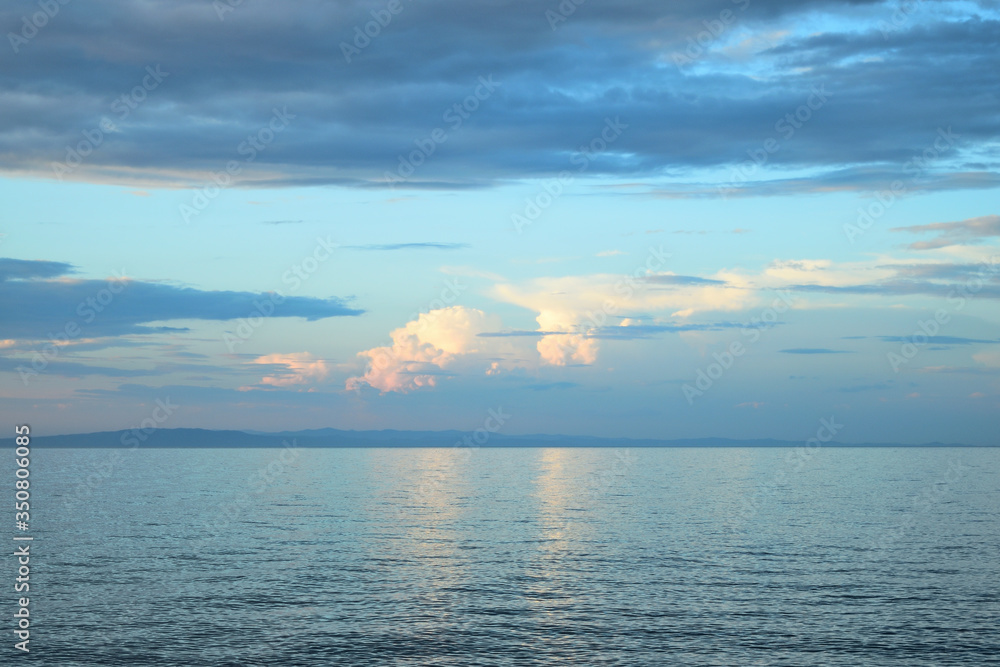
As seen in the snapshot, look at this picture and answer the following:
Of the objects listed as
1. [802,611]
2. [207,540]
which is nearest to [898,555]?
[802,611]

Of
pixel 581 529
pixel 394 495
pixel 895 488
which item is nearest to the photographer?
pixel 581 529

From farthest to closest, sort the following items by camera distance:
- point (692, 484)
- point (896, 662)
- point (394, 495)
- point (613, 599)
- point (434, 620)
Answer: point (692, 484)
point (394, 495)
point (613, 599)
point (434, 620)
point (896, 662)

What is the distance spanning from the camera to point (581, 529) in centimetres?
8525

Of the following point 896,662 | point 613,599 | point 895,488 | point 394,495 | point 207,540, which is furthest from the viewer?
point 895,488

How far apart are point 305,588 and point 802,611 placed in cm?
3148

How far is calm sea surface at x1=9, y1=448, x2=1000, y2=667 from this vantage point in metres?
41.8

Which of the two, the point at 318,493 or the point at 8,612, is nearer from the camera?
the point at 8,612

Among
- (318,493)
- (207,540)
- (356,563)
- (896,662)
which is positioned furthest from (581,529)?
(318,493)

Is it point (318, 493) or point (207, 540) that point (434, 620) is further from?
point (318, 493)

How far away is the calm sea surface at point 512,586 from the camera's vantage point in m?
41.8

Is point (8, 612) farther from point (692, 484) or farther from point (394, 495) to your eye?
point (692, 484)

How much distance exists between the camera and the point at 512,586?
182 ft

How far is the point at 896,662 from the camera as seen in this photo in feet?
131

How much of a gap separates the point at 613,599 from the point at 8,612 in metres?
35.8
